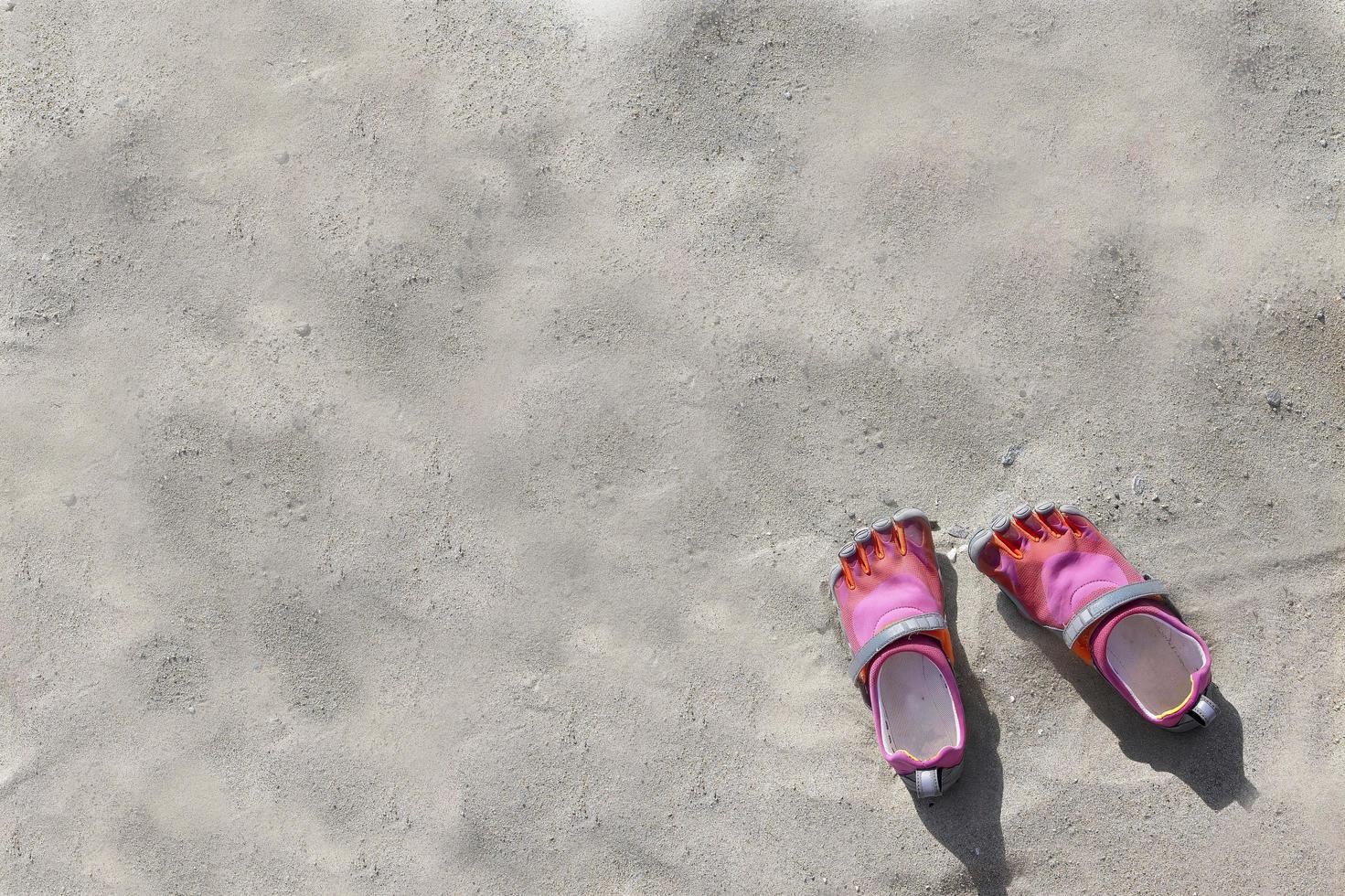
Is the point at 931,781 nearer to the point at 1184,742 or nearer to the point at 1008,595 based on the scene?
the point at 1008,595

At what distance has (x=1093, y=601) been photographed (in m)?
2.60

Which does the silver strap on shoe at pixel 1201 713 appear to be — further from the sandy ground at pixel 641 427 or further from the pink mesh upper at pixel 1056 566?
the pink mesh upper at pixel 1056 566

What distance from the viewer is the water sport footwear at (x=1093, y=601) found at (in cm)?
260

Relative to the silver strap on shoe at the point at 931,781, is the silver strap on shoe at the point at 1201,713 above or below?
above

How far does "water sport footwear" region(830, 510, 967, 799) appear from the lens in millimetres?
2641

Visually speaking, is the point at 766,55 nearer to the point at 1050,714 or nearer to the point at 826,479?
the point at 826,479

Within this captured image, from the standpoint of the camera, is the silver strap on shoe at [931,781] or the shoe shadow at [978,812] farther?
the shoe shadow at [978,812]

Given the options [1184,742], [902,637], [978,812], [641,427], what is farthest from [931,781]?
[641,427]

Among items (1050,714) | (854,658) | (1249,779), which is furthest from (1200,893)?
(854,658)

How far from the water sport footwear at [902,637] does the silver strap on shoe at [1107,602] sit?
0.36m

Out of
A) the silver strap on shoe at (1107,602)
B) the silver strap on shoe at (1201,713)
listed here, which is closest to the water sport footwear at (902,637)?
the silver strap on shoe at (1107,602)

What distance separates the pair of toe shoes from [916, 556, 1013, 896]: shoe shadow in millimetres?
75

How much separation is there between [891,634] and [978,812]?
24.8 inches

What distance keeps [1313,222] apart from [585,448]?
2.38 meters
